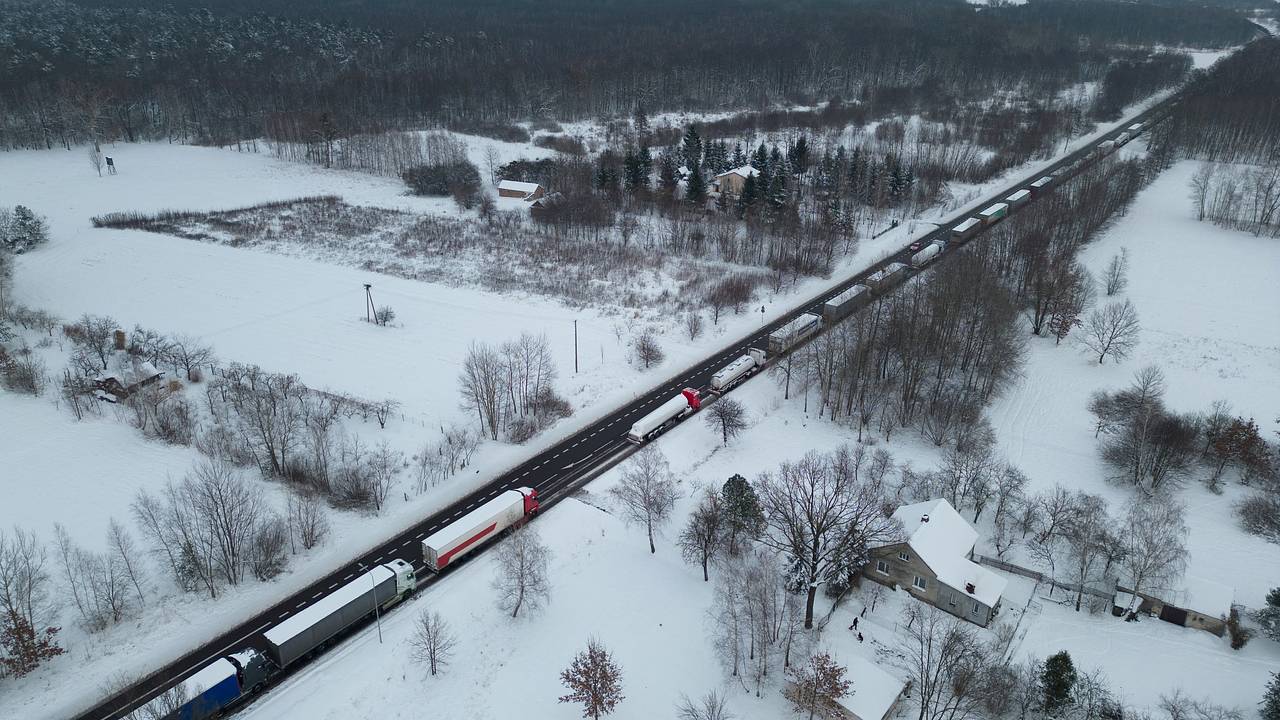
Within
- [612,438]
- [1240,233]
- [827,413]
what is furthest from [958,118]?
[612,438]

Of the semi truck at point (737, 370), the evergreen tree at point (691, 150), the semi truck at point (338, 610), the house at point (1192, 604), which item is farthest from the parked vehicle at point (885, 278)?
the semi truck at point (338, 610)

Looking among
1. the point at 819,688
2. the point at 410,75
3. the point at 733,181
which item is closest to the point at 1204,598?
the point at 819,688

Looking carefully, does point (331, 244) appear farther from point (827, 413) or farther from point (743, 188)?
point (827, 413)

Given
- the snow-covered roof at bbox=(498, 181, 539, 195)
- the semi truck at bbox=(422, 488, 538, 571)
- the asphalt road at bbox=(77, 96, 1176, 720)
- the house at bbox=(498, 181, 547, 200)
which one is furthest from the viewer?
the snow-covered roof at bbox=(498, 181, 539, 195)

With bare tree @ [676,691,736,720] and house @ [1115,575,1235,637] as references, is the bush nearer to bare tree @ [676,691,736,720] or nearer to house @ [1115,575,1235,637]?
bare tree @ [676,691,736,720]

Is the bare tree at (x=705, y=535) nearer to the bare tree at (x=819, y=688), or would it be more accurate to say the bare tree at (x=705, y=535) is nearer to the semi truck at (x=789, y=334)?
the bare tree at (x=819, y=688)

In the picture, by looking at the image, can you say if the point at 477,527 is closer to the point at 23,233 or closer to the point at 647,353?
the point at 647,353

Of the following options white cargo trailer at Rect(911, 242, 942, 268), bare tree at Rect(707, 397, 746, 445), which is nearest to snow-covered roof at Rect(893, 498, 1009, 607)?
bare tree at Rect(707, 397, 746, 445)
